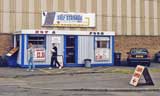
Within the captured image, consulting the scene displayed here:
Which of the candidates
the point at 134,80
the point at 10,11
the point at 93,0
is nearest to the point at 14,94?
the point at 134,80

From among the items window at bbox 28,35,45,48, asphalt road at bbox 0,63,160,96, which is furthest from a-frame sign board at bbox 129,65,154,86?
window at bbox 28,35,45,48

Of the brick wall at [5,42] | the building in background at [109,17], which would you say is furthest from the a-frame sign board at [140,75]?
the building in background at [109,17]

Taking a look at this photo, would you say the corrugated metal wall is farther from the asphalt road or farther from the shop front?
the asphalt road

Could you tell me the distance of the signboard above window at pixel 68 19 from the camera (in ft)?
120

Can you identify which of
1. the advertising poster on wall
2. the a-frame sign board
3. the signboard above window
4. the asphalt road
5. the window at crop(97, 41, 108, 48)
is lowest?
the asphalt road

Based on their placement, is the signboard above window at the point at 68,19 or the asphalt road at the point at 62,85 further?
the signboard above window at the point at 68,19

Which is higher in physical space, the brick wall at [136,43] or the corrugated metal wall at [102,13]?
the corrugated metal wall at [102,13]

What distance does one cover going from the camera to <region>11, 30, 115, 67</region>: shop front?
33594 mm

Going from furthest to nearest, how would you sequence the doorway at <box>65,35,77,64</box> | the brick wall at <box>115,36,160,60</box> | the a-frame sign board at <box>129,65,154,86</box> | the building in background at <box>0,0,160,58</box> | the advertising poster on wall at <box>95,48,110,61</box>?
the brick wall at <box>115,36,160,60</box>, the advertising poster on wall at <box>95,48,110,61</box>, the building in background at <box>0,0,160,58</box>, the doorway at <box>65,35,77,64</box>, the a-frame sign board at <box>129,65,154,86</box>

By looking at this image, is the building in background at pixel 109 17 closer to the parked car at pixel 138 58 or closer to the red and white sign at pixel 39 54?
the red and white sign at pixel 39 54

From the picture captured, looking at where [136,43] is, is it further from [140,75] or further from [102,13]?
[140,75]

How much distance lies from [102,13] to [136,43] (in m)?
4.08

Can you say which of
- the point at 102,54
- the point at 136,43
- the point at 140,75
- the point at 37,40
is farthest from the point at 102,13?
the point at 140,75

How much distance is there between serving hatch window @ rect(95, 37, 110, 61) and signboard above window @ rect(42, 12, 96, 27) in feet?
8.10
